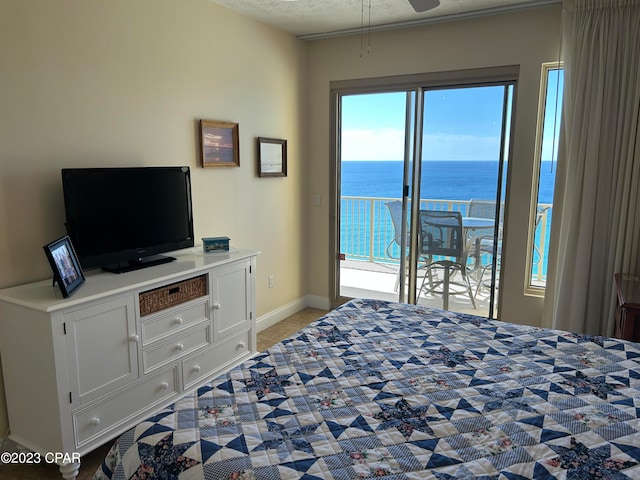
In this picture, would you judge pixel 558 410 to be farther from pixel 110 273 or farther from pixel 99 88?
pixel 99 88

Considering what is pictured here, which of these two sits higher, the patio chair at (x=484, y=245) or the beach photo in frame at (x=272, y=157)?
the beach photo in frame at (x=272, y=157)

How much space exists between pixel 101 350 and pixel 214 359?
89 centimetres

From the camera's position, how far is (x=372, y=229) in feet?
16.1

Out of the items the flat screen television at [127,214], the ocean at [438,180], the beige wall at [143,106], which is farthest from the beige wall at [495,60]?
the flat screen television at [127,214]

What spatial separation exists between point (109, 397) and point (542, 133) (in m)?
3.52

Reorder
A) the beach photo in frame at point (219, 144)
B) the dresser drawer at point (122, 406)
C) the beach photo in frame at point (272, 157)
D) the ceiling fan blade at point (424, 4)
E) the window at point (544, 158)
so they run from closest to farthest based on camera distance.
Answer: the ceiling fan blade at point (424, 4) → the dresser drawer at point (122, 406) → the beach photo in frame at point (219, 144) → the window at point (544, 158) → the beach photo in frame at point (272, 157)

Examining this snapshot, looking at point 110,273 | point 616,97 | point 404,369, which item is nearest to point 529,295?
point 616,97

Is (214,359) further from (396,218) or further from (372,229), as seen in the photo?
(372,229)

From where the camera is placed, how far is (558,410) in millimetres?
1605

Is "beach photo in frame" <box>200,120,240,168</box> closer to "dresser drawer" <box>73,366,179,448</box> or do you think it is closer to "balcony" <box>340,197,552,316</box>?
"balcony" <box>340,197,552,316</box>

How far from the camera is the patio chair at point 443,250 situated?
407 cm

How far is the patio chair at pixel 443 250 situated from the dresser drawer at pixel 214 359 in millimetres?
1844

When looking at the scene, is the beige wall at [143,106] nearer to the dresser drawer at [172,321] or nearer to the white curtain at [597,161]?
the dresser drawer at [172,321]

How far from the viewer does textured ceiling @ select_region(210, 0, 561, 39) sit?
11.0 feet
